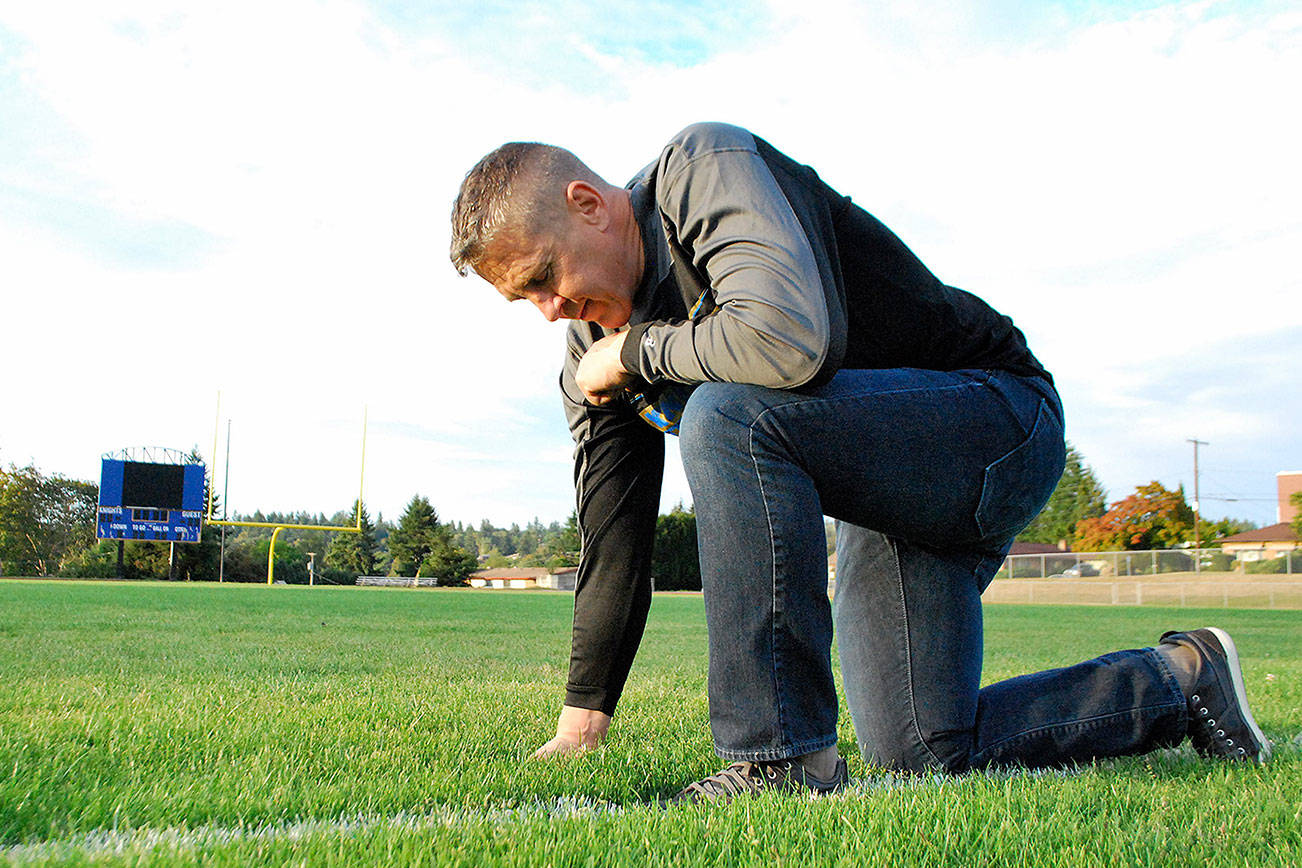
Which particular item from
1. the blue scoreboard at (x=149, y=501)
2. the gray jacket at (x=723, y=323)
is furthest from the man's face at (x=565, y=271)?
the blue scoreboard at (x=149, y=501)

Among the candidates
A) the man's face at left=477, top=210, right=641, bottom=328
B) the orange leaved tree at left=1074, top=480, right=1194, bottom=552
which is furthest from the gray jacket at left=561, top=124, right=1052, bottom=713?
the orange leaved tree at left=1074, top=480, right=1194, bottom=552

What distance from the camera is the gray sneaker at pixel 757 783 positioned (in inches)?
62.7

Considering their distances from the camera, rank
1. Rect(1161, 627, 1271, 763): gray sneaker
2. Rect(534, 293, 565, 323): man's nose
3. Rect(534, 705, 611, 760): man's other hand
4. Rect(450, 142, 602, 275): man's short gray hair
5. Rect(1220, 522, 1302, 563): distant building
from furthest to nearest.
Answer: Rect(1220, 522, 1302, 563): distant building, Rect(534, 705, 611, 760): man's other hand, Rect(1161, 627, 1271, 763): gray sneaker, Rect(534, 293, 565, 323): man's nose, Rect(450, 142, 602, 275): man's short gray hair

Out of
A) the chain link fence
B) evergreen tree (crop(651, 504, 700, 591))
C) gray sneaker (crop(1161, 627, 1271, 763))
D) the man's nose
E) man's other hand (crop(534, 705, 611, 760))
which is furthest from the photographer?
evergreen tree (crop(651, 504, 700, 591))

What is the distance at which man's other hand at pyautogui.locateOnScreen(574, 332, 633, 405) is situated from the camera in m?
1.90

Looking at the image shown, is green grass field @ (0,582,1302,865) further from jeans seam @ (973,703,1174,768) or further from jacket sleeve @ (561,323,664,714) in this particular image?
jacket sleeve @ (561,323,664,714)

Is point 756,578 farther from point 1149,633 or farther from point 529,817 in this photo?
point 1149,633

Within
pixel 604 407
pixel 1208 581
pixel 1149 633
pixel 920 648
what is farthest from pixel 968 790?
pixel 1208 581

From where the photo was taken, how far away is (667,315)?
83.4 inches

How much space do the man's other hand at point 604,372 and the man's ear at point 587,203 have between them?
241 mm

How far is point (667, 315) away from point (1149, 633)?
10713 millimetres

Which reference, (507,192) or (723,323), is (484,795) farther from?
(507,192)

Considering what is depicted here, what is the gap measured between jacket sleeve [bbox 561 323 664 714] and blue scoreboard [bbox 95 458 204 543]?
4253 cm

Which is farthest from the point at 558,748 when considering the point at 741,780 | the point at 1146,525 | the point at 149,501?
the point at 1146,525
